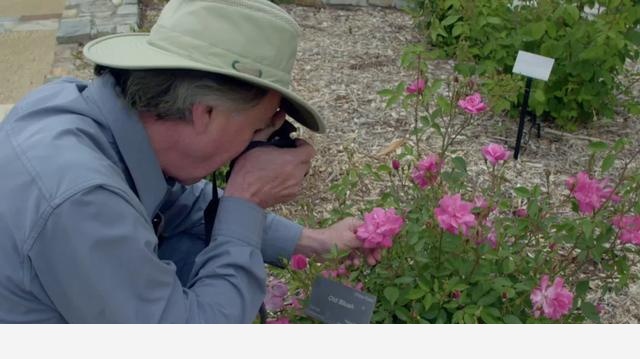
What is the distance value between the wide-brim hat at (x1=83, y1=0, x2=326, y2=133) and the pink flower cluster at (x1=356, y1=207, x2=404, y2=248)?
0.28 metres

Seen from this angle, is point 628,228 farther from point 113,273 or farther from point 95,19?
point 95,19

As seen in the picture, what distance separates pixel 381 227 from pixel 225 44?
0.49 meters

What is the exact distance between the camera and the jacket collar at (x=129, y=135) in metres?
1.51

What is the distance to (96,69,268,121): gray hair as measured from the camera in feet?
4.89

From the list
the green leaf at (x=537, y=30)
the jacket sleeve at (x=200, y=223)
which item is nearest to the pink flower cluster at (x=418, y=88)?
the jacket sleeve at (x=200, y=223)

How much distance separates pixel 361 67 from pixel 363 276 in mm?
2967

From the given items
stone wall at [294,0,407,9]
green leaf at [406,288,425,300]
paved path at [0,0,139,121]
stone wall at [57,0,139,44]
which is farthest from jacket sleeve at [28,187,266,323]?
stone wall at [294,0,407,9]

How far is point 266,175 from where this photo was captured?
5.41 ft

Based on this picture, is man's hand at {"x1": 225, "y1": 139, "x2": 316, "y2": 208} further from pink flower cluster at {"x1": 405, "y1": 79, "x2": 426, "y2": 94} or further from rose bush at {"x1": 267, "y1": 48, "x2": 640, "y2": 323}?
pink flower cluster at {"x1": 405, "y1": 79, "x2": 426, "y2": 94}

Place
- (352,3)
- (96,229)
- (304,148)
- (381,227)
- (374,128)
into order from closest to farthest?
(96,229), (381,227), (304,148), (374,128), (352,3)

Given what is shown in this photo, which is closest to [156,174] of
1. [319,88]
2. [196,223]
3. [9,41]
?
[196,223]

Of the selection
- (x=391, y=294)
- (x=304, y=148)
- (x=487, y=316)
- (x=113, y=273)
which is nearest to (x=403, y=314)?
(x=391, y=294)

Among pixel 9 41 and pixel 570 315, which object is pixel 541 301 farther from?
pixel 9 41
